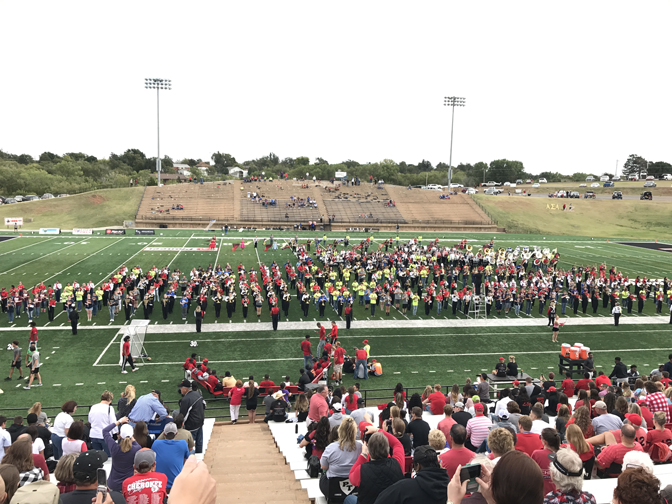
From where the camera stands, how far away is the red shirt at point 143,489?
13.5 ft

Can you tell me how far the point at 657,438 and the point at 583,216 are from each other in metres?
66.8

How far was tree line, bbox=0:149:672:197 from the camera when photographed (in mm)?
78125

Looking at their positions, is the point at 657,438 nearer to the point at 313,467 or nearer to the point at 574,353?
the point at 313,467

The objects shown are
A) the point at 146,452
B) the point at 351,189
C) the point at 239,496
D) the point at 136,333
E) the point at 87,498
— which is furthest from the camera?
the point at 351,189

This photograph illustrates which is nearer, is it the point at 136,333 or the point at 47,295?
the point at 136,333

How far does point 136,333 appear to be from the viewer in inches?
642

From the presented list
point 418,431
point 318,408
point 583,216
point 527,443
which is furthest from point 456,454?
point 583,216

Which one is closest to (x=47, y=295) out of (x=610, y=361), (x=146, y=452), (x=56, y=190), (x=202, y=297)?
(x=202, y=297)

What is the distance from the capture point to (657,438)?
19.5 feet

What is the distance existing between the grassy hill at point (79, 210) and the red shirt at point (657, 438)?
5750 centimetres

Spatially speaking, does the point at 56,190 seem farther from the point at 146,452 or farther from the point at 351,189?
the point at 146,452

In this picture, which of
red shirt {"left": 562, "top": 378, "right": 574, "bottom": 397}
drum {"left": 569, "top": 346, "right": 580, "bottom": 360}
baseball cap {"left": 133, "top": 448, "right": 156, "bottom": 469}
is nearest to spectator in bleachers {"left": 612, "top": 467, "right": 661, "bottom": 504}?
baseball cap {"left": 133, "top": 448, "right": 156, "bottom": 469}

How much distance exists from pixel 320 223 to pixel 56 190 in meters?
46.5

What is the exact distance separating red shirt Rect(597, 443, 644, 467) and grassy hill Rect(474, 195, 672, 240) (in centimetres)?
5753
